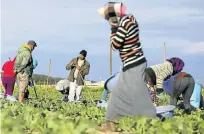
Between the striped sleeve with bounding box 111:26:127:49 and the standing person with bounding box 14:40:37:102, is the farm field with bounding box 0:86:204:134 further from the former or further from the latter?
the standing person with bounding box 14:40:37:102

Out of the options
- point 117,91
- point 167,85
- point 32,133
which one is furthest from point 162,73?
point 32,133

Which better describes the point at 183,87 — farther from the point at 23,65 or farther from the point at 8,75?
the point at 8,75

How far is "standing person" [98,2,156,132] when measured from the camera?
294 inches

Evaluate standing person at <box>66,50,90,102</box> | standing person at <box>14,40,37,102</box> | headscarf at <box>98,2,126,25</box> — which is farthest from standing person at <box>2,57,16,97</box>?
headscarf at <box>98,2,126,25</box>

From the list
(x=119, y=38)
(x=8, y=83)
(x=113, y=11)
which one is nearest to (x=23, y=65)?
(x=8, y=83)

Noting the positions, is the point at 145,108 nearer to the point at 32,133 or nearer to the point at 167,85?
the point at 32,133

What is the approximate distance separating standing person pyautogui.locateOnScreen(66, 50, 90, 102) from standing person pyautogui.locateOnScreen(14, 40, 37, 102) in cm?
247

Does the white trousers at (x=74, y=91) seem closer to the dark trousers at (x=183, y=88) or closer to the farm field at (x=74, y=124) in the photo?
the dark trousers at (x=183, y=88)

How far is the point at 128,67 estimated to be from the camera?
24.6 ft

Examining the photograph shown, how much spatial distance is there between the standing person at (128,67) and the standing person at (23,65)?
672cm

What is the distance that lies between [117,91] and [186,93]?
Result: 12.6 ft

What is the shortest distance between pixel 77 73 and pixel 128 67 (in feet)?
31.0

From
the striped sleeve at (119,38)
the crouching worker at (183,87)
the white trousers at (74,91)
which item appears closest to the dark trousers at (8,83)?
the white trousers at (74,91)

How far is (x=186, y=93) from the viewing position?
36.7 ft
